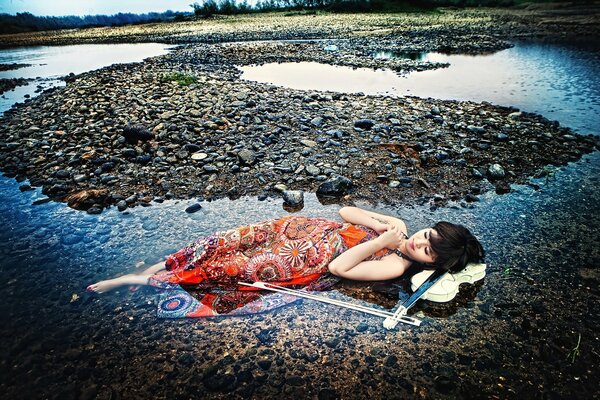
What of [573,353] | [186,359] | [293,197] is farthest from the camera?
[293,197]

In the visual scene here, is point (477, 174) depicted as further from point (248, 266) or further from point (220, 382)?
point (220, 382)

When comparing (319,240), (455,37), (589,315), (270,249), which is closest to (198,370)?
(270,249)

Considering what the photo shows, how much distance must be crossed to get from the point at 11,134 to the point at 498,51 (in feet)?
78.4

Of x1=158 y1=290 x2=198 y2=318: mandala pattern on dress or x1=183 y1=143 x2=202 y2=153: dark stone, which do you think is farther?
x1=183 y1=143 x2=202 y2=153: dark stone

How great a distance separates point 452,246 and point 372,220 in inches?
40.5

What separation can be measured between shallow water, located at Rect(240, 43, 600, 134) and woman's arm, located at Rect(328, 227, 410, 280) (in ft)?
24.9

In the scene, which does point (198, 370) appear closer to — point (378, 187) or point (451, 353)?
point (451, 353)

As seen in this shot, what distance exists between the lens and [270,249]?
13.4 ft

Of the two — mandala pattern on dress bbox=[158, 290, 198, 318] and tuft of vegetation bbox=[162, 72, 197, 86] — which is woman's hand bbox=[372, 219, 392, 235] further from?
tuft of vegetation bbox=[162, 72, 197, 86]

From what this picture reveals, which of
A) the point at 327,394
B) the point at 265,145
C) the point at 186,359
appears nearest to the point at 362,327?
the point at 327,394

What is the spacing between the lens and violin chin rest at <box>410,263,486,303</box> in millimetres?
3842

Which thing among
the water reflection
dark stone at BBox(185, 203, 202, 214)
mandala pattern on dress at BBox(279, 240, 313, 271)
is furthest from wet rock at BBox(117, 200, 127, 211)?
the water reflection

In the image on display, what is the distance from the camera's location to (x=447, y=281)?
3879 mm

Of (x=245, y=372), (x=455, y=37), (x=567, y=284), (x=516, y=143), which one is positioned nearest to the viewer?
(x=245, y=372)
